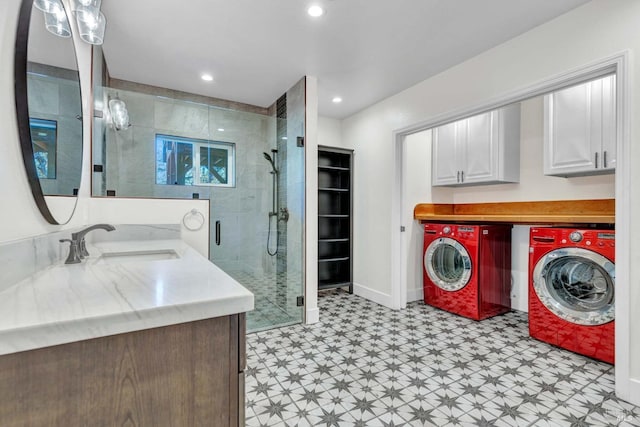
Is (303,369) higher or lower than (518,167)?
lower

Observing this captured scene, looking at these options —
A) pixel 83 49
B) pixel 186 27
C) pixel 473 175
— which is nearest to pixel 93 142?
pixel 83 49

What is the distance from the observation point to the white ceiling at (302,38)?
6.28 feet

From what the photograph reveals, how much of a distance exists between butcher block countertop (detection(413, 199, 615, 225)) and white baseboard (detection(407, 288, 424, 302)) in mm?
850

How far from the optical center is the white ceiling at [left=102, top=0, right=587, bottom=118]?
6.28 feet

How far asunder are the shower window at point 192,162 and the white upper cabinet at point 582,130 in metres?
2.95

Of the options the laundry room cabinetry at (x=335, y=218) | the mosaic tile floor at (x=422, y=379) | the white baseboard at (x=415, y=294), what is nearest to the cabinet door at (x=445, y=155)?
the laundry room cabinetry at (x=335, y=218)

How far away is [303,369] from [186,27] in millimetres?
2513

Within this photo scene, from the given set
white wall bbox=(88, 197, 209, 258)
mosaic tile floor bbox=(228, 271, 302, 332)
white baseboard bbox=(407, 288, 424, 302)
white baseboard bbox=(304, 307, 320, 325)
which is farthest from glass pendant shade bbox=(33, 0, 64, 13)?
white baseboard bbox=(407, 288, 424, 302)

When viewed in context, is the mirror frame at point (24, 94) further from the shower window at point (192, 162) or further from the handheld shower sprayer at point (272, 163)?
the handheld shower sprayer at point (272, 163)

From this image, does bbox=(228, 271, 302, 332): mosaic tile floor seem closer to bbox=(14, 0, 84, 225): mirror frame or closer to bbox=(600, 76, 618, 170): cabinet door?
bbox=(14, 0, 84, 225): mirror frame

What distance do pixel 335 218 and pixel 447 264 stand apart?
60.1 inches

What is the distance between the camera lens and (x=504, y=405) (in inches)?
64.5

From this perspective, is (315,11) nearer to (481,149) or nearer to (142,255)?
(142,255)

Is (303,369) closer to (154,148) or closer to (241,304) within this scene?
(241,304)
